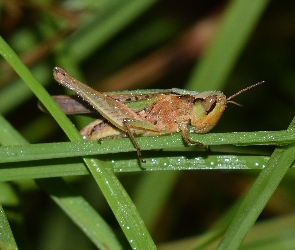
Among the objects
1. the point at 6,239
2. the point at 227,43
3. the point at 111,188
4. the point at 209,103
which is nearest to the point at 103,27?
the point at 227,43

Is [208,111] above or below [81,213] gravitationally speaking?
above

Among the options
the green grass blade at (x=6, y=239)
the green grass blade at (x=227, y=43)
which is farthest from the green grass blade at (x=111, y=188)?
the green grass blade at (x=227, y=43)

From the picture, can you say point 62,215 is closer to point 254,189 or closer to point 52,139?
point 52,139

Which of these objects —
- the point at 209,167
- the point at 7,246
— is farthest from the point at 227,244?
the point at 7,246

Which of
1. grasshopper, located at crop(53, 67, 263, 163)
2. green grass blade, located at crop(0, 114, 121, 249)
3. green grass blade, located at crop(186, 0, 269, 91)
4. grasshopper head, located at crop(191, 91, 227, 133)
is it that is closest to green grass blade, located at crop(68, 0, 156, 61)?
green grass blade, located at crop(186, 0, 269, 91)

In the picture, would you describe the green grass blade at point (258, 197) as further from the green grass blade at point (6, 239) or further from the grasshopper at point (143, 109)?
the green grass blade at point (6, 239)

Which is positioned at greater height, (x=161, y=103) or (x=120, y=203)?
(x=161, y=103)

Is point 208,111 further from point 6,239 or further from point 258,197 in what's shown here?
point 6,239
